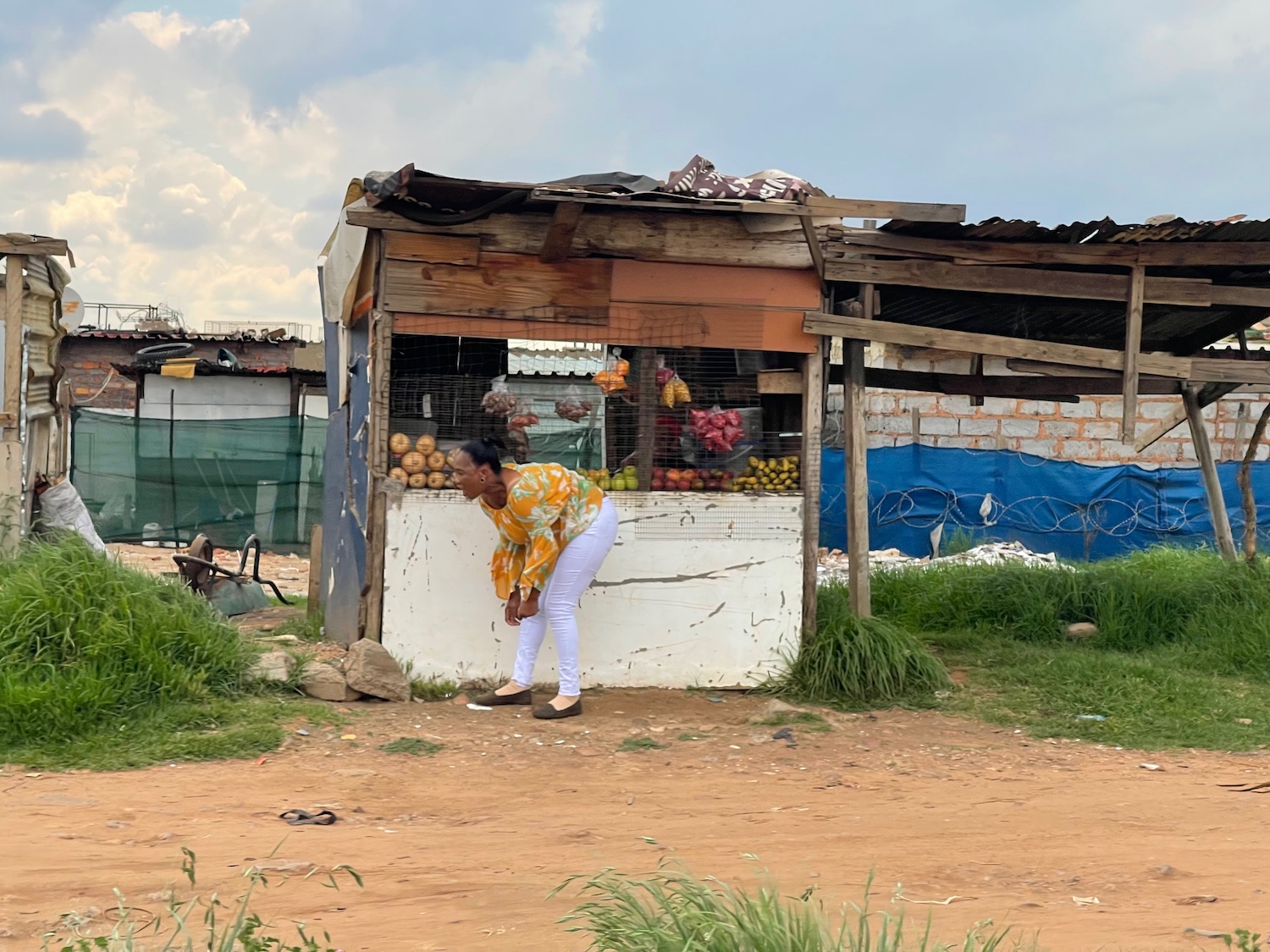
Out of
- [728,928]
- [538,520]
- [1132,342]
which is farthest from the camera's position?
[1132,342]

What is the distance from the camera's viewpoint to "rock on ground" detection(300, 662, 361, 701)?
745cm

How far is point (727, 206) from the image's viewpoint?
7328 millimetres

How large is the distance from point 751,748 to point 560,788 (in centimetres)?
131

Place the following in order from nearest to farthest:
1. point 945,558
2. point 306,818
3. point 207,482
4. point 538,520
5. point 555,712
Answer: point 306,818 < point 538,520 < point 555,712 < point 945,558 < point 207,482

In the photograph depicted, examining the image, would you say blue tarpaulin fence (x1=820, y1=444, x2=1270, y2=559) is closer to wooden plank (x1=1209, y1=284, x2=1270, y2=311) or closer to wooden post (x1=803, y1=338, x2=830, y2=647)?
wooden plank (x1=1209, y1=284, x2=1270, y2=311)

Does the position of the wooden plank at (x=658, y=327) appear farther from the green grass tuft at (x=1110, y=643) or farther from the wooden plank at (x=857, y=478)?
the green grass tuft at (x=1110, y=643)

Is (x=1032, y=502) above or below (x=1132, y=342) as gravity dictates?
below

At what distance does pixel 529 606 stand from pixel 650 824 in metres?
2.25

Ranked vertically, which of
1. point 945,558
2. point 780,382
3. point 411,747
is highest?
point 780,382

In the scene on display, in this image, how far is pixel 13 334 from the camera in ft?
27.5

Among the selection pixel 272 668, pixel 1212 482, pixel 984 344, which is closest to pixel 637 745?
pixel 272 668

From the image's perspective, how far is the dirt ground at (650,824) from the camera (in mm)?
4023

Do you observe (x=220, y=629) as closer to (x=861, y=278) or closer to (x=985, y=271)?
(x=861, y=278)

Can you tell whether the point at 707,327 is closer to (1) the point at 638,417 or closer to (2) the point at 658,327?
(2) the point at 658,327
